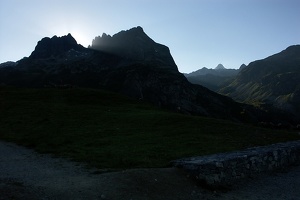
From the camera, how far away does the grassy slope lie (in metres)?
31.0

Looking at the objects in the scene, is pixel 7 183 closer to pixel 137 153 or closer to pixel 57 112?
pixel 137 153

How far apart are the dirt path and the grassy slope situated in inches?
146

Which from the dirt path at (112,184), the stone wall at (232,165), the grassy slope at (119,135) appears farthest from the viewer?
the grassy slope at (119,135)

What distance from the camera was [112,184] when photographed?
66.4 feet

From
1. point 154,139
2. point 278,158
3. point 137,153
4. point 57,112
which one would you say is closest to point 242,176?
point 278,158

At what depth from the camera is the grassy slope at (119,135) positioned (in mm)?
31000

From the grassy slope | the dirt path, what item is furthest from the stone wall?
the grassy slope

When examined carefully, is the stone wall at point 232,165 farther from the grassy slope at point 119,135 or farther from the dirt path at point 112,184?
the grassy slope at point 119,135

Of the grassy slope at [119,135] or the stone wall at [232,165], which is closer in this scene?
the stone wall at [232,165]

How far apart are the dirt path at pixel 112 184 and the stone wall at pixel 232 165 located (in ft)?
2.58

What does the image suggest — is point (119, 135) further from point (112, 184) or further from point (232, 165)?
point (112, 184)

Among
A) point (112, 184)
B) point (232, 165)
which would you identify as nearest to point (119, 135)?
point (232, 165)

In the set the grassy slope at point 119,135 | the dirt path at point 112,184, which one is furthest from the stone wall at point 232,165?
the grassy slope at point 119,135

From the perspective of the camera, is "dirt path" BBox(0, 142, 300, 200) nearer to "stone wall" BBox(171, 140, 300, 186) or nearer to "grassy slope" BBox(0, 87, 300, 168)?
"stone wall" BBox(171, 140, 300, 186)
